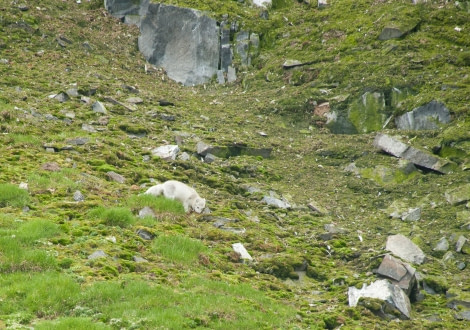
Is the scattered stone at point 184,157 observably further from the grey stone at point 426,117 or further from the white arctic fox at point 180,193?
the grey stone at point 426,117

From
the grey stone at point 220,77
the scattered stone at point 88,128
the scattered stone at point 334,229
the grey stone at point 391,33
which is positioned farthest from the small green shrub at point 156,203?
the grey stone at point 391,33

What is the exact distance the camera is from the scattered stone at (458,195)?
21.1m

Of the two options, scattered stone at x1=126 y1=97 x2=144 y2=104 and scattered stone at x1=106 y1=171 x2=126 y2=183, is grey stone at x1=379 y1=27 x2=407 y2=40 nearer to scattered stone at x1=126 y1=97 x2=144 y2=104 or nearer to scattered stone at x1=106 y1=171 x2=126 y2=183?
scattered stone at x1=126 y1=97 x2=144 y2=104

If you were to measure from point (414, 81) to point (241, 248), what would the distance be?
1923cm

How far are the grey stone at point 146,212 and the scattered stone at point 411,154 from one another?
47.0 feet

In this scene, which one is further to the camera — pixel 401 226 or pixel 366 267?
pixel 401 226

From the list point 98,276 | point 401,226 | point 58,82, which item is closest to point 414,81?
point 401,226

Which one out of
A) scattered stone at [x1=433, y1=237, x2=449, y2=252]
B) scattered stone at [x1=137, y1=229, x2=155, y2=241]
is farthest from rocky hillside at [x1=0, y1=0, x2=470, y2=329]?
scattered stone at [x1=137, y1=229, x2=155, y2=241]

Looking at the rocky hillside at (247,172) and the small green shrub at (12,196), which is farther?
the small green shrub at (12,196)

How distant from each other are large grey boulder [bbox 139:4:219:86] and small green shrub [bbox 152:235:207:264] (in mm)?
24833

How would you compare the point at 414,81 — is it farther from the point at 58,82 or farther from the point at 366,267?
the point at 58,82

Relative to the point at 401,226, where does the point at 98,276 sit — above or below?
above

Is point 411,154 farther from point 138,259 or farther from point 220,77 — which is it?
point 220,77

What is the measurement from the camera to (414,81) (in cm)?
3030
